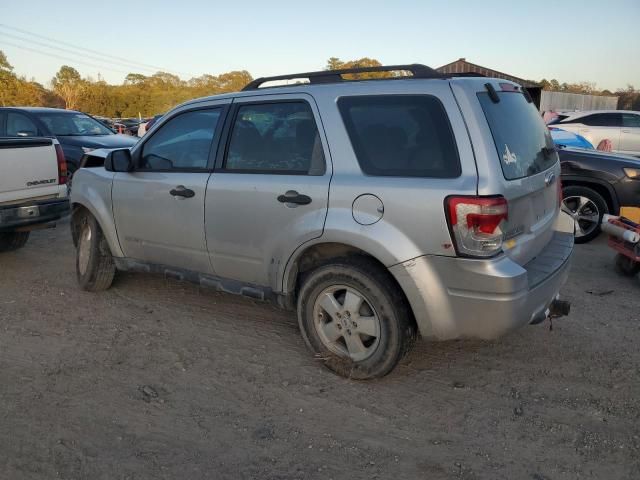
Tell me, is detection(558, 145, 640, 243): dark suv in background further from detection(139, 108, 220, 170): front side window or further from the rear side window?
detection(139, 108, 220, 170): front side window

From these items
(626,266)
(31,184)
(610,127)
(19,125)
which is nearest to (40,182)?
(31,184)

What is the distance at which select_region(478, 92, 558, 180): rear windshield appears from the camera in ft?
10.3

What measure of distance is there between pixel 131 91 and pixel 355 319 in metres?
58.0

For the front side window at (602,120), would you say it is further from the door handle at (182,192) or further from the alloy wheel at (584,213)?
the door handle at (182,192)

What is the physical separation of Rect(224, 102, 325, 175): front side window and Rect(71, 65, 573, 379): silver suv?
0.01 meters

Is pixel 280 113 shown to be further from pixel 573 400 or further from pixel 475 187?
pixel 573 400

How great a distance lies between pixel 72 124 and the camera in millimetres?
10484

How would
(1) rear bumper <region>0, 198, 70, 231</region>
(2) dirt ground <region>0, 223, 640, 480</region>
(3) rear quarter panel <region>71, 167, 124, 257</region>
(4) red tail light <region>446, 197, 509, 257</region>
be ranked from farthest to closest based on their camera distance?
(1) rear bumper <region>0, 198, 70, 231</region>
(3) rear quarter panel <region>71, 167, 124, 257</region>
(4) red tail light <region>446, 197, 509, 257</region>
(2) dirt ground <region>0, 223, 640, 480</region>

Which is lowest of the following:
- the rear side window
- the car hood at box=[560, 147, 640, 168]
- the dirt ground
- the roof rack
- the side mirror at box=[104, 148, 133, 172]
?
the dirt ground

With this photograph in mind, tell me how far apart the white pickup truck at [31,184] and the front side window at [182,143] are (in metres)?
1.98

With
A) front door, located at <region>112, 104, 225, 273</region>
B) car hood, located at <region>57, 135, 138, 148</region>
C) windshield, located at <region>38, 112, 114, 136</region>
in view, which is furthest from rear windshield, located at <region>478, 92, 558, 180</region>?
windshield, located at <region>38, 112, 114, 136</region>

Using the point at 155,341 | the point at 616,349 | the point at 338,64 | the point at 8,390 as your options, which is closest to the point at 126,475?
the point at 8,390

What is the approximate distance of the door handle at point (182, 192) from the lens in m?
4.11

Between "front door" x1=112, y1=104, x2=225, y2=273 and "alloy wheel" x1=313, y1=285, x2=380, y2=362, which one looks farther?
"front door" x1=112, y1=104, x2=225, y2=273
